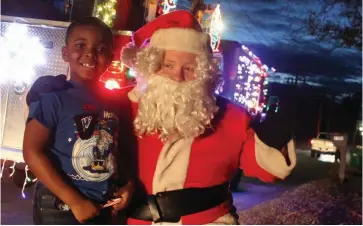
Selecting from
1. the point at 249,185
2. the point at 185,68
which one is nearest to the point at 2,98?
the point at 185,68

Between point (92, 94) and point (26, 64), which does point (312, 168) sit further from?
point (92, 94)

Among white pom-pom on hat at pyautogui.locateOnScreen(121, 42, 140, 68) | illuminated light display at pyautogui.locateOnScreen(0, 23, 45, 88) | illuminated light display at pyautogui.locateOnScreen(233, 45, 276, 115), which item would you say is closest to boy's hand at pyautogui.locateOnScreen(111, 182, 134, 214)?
white pom-pom on hat at pyautogui.locateOnScreen(121, 42, 140, 68)

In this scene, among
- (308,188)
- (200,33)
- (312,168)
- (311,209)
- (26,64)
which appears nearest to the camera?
(200,33)

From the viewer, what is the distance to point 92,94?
233 centimetres

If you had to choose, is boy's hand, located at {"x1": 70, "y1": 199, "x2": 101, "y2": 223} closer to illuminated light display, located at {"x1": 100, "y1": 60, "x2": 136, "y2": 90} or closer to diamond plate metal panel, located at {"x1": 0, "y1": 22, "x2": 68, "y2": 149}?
diamond plate metal panel, located at {"x1": 0, "y1": 22, "x2": 68, "y2": 149}

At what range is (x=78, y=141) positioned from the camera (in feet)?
7.20

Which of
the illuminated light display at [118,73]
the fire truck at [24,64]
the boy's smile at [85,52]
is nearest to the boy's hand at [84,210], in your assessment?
the boy's smile at [85,52]

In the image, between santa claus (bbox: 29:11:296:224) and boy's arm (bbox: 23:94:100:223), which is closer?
boy's arm (bbox: 23:94:100:223)

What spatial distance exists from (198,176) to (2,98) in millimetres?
3490

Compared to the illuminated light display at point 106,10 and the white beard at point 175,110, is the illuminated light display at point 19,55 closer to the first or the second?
the illuminated light display at point 106,10

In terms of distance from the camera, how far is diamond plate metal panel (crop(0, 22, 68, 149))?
5066mm

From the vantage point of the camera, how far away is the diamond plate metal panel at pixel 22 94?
507 centimetres

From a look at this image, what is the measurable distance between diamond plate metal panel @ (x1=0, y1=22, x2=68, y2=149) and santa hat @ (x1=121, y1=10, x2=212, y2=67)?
2.40 meters

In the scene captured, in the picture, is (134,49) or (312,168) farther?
(312,168)
